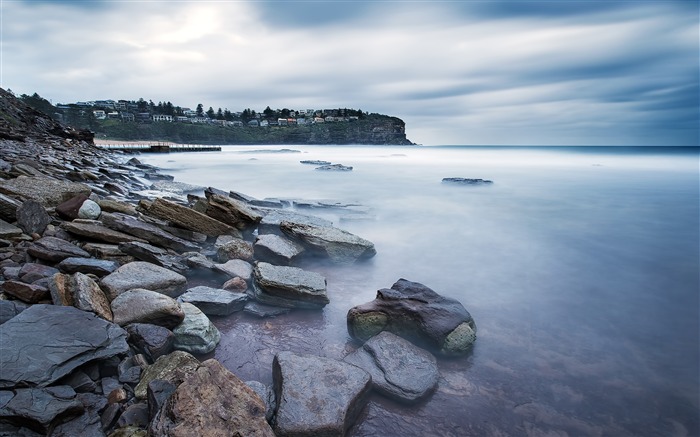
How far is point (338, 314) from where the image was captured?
5.18m

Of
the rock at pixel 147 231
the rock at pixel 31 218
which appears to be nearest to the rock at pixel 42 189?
the rock at pixel 31 218

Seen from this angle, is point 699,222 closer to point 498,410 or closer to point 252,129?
point 498,410

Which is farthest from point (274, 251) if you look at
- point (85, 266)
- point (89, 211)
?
point (89, 211)

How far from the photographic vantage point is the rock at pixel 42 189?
6.14 metres

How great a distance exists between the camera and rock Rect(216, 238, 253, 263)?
632 centimetres

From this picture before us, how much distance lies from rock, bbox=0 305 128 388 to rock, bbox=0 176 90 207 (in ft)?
13.8

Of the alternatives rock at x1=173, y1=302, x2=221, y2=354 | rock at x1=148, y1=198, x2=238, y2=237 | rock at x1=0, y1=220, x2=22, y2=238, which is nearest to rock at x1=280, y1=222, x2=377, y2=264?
rock at x1=148, y1=198, x2=238, y2=237

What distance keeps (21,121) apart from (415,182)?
29.1 m

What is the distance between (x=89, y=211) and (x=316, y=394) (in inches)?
206

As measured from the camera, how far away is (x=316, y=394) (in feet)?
10.6

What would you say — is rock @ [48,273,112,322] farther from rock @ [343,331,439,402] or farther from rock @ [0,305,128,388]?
rock @ [343,331,439,402]

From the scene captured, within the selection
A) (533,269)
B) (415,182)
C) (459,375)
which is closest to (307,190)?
(415,182)

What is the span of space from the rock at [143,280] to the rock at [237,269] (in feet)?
2.51

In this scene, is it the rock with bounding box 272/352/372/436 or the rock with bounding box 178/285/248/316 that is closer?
the rock with bounding box 272/352/372/436
